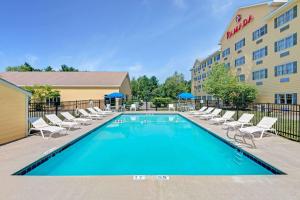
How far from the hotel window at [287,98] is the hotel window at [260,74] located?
366cm

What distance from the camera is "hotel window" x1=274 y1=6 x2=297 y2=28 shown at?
71.0 ft

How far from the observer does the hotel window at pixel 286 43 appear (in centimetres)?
2167

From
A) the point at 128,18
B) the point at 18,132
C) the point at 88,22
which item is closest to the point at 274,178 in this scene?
the point at 18,132

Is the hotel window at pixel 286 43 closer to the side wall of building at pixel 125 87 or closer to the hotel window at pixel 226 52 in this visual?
the hotel window at pixel 226 52

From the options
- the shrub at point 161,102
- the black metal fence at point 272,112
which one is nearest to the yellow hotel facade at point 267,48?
the black metal fence at point 272,112

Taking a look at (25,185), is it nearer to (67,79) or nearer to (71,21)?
(71,21)

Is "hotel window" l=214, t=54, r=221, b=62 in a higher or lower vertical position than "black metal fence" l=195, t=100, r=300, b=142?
higher

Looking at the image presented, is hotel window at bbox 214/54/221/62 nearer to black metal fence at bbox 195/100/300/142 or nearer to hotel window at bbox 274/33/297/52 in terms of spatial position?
black metal fence at bbox 195/100/300/142

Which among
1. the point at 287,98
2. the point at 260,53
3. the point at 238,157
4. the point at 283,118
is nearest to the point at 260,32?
the point at 260,53

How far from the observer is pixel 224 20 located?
121 ft

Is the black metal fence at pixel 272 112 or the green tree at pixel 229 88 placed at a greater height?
the green tree at pixel 229 88

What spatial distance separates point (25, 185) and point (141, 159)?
12.6 feet

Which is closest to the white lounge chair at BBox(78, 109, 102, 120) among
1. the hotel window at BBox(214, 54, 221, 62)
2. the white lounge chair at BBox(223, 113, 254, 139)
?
the white lounge chair at BBox(223, 113, 254, 139)

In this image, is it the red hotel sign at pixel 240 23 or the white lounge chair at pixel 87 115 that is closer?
the white lounge chair at pixel 87 115
